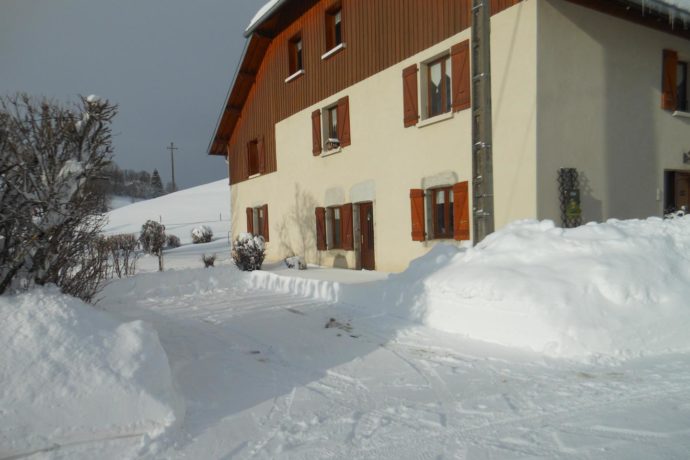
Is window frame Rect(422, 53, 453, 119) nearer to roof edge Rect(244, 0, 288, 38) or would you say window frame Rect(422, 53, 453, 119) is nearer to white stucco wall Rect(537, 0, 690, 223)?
white stucco wall Rect(537, 0, 690, 223)

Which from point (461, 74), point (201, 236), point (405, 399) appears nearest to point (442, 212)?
point (461, 74)

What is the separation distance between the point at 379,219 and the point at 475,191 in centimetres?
440

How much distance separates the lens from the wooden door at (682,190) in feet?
32.3

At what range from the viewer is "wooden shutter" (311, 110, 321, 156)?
1357 cm

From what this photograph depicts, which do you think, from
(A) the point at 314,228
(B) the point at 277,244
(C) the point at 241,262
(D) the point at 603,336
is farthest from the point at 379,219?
(D) the point at 603,336

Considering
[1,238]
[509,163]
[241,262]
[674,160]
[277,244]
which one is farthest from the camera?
[277,244]

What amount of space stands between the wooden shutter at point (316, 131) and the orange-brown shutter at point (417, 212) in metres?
4.51

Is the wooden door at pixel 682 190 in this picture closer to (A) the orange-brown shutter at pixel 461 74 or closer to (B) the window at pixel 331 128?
(A) the orange-brown shutter at pixel 461 74

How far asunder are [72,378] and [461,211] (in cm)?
743

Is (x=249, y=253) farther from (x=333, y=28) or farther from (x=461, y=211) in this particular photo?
(x=333, y=28)

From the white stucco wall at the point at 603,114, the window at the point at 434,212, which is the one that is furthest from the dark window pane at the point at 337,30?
the white stucco wall at the point at 603,114

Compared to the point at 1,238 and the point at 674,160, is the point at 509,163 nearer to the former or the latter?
the point at 674,160

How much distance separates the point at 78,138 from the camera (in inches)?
167

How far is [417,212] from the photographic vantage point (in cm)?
1013
